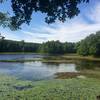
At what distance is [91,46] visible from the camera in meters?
106

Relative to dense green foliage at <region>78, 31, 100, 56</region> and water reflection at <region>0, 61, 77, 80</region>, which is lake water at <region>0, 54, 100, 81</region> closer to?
water reflection at <region>0, 61, 77, 80</region>

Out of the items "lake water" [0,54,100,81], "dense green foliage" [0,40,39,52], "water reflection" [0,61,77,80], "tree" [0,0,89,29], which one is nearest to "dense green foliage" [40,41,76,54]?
"dense green foliage" [0,40,39,52]

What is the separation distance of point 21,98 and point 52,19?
13.5 metres

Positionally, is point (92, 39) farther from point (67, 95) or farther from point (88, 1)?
point (88, 1)

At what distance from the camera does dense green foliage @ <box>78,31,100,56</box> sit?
103338 mm

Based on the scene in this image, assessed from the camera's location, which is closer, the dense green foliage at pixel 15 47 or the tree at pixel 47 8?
the tree at pixel 47 8

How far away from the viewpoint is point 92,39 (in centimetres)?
10988

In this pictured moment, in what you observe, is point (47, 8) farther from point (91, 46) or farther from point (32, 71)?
point (91, 46)

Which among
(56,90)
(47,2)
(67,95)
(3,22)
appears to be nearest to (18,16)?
(47,2)

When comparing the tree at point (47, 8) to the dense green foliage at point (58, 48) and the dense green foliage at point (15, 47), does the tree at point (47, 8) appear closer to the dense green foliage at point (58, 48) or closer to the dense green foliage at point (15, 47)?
the dense green foliage at point (15, 47)

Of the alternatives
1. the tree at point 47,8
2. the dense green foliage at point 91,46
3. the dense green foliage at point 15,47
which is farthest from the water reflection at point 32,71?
the dense green foliage at point 15,47

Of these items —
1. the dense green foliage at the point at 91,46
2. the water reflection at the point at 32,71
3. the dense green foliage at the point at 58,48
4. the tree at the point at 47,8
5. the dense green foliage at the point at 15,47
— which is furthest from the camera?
the dense green foliage at the point at 58,48

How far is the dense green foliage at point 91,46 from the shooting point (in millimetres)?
103338

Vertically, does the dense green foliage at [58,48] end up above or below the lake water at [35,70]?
above
